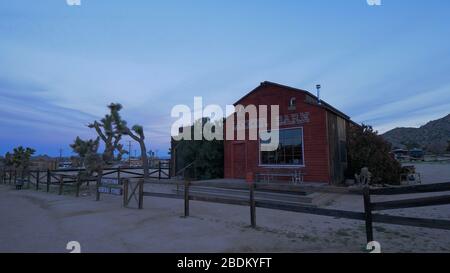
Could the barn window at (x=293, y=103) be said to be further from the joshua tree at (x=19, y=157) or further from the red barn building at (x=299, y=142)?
the joshua tree at (x=19, y=157)

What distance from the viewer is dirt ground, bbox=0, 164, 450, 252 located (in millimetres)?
4719

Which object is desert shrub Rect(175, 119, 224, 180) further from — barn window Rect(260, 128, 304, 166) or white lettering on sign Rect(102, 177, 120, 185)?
white lettering on sign Rect(102, 177, 120, 185)

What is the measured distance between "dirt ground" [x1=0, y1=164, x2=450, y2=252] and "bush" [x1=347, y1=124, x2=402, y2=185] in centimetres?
583

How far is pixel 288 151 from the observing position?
1383cm

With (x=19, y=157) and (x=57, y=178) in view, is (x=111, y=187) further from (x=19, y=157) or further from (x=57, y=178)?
(x=19, y=157)

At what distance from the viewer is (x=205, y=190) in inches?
504

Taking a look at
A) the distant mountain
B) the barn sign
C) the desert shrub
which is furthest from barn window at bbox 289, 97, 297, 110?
the distant mountain

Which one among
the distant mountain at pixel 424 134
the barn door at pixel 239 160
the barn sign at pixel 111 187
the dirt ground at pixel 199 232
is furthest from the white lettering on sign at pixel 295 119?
the distant mountain at pixel 424 134

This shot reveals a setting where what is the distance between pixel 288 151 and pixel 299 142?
0.78 m

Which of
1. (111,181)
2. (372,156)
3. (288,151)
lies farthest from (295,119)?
(111,181)

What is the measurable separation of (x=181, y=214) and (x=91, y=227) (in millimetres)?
2415
